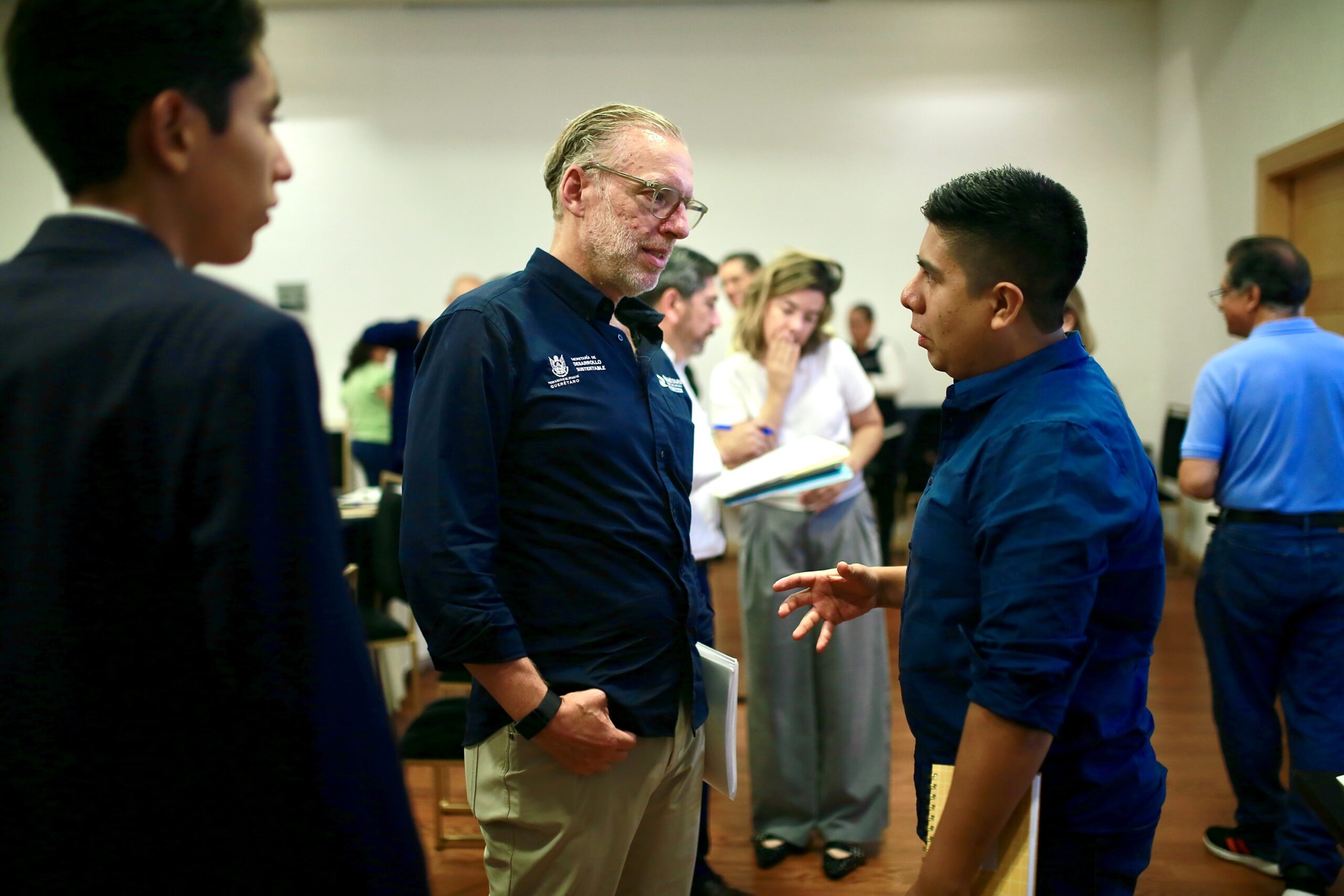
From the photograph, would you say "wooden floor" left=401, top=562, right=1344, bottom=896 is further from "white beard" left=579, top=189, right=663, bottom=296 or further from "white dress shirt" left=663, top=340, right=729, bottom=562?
"white beard" left=579, top=189, right=663, bottom=296

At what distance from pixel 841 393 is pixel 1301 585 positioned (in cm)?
133

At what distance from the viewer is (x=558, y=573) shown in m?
1.40

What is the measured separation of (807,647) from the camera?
9.08 ft

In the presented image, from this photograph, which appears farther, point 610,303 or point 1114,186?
point 1114,186

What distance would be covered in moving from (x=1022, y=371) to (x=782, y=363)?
5.55ft

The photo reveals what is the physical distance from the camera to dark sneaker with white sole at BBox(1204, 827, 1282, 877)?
262 cm

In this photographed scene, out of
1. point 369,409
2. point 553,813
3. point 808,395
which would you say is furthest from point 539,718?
point 369,409

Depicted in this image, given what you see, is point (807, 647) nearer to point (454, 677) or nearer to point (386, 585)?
point (454, 677)

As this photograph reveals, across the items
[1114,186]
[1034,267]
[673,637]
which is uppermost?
[1114,186]

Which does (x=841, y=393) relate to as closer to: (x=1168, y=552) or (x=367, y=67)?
(x=1168, y=552)

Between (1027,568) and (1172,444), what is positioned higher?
(1027,568)

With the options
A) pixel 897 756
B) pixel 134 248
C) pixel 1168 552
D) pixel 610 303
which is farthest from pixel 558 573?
pixel 1168 552

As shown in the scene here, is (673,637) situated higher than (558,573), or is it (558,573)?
(558,573)

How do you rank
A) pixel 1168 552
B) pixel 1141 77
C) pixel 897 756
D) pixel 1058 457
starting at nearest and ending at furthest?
pixel 1058 457 < pixel 897 756 < pixel 1168 552 < pixel 1141 77
